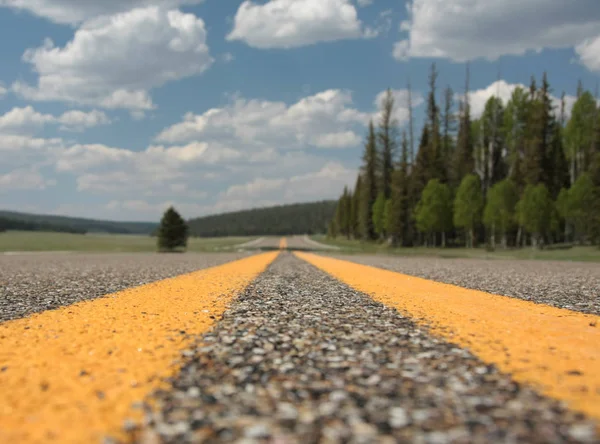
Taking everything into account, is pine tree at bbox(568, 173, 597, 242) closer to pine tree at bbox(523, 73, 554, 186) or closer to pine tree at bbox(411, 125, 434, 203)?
pine tree at bbox(523, 73, 554, 186)

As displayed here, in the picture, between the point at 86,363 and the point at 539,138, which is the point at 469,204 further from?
the point at 86,363

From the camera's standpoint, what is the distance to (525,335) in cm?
703

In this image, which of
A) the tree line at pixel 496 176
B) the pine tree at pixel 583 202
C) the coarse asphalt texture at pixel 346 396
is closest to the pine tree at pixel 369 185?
the tree line at pixel 496 176

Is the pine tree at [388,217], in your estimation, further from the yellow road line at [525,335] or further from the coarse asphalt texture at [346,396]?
the coarse asphalt texture at [346,396]

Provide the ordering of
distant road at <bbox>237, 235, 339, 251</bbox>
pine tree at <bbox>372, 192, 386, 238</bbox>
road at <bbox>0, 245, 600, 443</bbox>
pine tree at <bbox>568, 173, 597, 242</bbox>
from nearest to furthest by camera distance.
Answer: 1. road at <bbox>0, 245, 600, 443</bbox>
2. pine tree at <bbox>568, 173, 597, 242</bbox>
3. distant road at <bbox>237, 235, 339, 251</bbox>
4. pine tree at <bbox>372, 192, 386, 238</bbox>

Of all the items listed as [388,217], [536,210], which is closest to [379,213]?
[388,217]

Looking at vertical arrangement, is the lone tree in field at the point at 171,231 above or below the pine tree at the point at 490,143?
below

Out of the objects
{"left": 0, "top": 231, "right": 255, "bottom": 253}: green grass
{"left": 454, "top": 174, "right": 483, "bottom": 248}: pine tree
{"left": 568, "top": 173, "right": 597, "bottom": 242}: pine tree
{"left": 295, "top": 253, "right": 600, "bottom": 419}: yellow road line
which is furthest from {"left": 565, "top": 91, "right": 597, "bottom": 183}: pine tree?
{"left": 295, "top": 253, "right": 600, "bottom": 419}: yellow road line

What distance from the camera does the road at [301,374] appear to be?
151 inches

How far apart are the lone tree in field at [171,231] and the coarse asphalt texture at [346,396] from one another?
58.8m

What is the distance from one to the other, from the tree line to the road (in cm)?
4716

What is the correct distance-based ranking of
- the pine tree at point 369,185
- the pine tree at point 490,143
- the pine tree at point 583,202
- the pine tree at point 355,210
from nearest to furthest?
the pine tree at point 583,202, the pine tree at point 490,143, the pine tree at point 369,185, the pine tree at point 355,210

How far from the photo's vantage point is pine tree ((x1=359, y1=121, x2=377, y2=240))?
86938mm

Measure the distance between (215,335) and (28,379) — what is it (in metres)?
2.59
